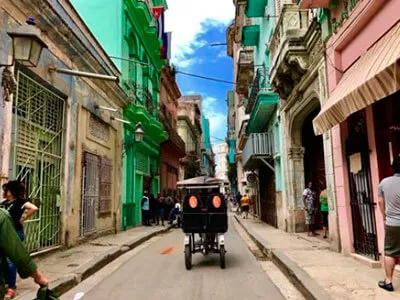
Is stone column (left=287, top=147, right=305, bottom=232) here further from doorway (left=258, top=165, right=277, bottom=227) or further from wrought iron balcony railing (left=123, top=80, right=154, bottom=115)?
wrought iron balcony railing (left=123, top=80, right=154, bottom=115)

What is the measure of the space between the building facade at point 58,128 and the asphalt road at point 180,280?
2253mm

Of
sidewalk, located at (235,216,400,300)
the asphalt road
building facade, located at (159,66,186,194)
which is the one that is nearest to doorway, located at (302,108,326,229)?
sidewalk, located at (235,216,400,300)

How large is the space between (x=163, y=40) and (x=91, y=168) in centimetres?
1241

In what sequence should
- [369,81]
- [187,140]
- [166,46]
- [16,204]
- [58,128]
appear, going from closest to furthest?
[16,204], [369,81], [58,128], [166,46], [187,140]

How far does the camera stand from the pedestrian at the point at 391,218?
5043 millimetres

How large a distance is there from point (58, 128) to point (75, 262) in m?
3.68

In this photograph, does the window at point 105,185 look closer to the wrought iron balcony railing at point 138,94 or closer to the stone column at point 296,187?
the wrought iron balcony railing at point 138,94

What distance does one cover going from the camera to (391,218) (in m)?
5.10

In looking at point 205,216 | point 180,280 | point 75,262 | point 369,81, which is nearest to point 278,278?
point 180,280

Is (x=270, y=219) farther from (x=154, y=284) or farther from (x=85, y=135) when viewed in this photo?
(x=154, y=284)

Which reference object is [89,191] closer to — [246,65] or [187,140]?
[246,65]

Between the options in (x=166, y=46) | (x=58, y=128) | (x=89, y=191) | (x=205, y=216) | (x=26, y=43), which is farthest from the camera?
(x=166, y=46)

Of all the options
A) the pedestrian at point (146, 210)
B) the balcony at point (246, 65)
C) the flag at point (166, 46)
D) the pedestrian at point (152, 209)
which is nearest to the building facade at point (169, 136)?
the flag at point (166, 46)

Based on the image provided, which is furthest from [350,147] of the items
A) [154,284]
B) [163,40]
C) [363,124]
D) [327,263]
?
[163,40]
